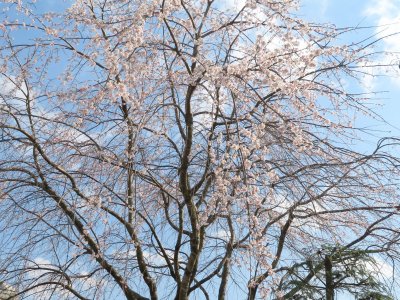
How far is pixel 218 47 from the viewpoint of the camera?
430 cm

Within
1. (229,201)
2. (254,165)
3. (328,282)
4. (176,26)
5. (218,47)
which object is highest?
(176,26)

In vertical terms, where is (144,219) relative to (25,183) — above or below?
below

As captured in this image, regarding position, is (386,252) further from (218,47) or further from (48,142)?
(48,142)

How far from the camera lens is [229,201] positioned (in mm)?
3930

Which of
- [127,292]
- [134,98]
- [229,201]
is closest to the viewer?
[229,201]

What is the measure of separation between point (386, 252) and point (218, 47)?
2.35 m

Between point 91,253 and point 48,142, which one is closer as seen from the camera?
point 48,142

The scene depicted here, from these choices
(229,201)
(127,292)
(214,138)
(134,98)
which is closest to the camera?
(229,201)

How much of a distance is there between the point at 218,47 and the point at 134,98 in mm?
835

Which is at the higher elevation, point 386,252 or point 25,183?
point 25,183

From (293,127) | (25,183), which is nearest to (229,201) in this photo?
(293,127)

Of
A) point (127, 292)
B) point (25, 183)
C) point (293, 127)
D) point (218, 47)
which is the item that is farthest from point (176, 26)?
point (127, 292)

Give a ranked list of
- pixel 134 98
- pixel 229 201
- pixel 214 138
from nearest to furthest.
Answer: pixel 229 201, pixel 134 98, pixel 214 138

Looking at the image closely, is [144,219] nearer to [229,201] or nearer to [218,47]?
[229,201]
